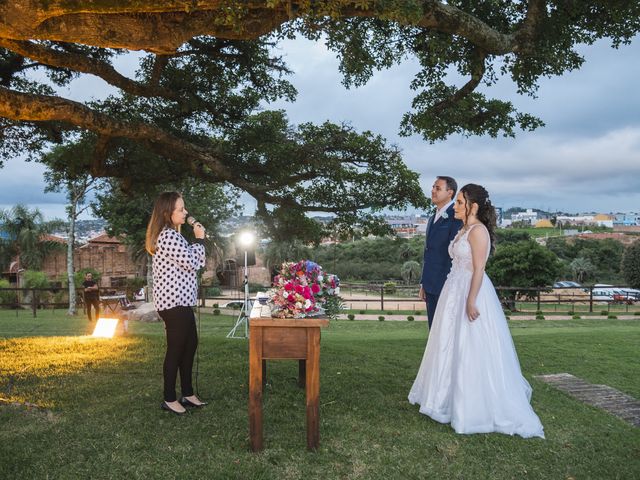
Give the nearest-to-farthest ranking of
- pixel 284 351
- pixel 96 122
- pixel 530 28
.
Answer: pixel 284 351 < pixel 530 28 < pixel 96 122

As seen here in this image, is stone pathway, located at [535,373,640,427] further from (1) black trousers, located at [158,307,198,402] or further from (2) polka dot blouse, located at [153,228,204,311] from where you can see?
(2) polka dot blouse, located at [153,228,204,311]

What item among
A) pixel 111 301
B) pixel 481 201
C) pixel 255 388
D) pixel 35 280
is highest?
pixel 481 201

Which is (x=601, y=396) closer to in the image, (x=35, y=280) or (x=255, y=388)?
(x=255, y=388)

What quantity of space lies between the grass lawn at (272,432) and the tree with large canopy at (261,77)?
2.82 meters

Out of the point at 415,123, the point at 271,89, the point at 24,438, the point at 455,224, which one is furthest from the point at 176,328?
the point at 271,89

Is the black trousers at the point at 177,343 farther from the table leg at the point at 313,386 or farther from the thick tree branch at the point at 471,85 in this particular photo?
the thick tree branch at the point at 471,85

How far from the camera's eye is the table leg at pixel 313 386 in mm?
3551

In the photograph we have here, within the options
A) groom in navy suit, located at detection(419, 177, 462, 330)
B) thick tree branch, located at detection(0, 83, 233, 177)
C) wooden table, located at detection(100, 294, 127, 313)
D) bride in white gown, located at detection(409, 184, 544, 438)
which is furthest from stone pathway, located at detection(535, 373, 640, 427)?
wooden table, located at detection(100, 294, 127, 313)

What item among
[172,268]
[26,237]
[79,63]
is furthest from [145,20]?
[26,237]

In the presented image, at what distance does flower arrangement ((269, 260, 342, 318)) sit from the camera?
11.8ft

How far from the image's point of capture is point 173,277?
13.8 feet

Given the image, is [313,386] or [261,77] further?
[261,77]

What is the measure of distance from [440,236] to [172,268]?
2.42 metres

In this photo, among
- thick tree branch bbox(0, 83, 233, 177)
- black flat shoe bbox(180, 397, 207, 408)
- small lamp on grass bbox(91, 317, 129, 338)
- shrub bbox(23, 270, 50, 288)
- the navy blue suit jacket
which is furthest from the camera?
shrub bbox(23, 270, 50, 288)
